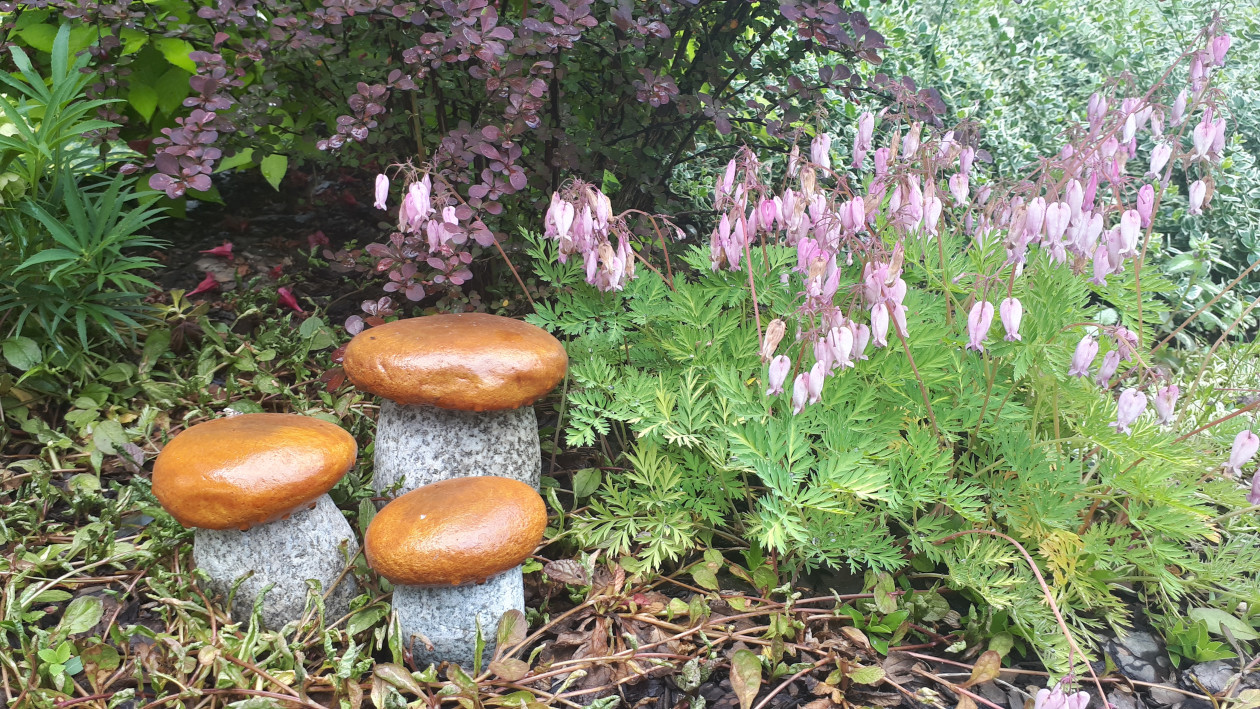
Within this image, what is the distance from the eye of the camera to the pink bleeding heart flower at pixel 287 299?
4105 mm

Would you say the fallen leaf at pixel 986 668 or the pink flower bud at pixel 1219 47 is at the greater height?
the pink flower bud at pixel 1219 47

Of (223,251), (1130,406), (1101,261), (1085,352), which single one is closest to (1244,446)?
(1130,406)

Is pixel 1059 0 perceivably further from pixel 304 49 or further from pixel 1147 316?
pixel 304 49

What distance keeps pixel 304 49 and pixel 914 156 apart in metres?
2.60

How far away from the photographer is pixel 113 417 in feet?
11.1

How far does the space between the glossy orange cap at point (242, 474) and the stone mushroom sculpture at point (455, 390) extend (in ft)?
1.24

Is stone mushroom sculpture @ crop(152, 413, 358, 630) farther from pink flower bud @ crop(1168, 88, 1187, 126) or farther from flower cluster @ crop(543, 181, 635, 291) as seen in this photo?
pink flower bud @ crop(1168, 88, 1187, 126)

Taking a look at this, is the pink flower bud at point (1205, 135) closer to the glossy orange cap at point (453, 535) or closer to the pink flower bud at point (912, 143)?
the pink flower bud at point (912, 143)

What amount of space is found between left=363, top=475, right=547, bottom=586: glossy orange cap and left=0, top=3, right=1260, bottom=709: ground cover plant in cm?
A: 28

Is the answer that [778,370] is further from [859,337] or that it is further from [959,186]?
[959,186]

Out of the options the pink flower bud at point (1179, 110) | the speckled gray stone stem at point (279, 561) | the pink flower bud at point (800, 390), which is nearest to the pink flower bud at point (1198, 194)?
the pink flower bud at point (1179, 110)

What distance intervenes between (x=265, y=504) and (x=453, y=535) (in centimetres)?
57

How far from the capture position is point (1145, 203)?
239cm

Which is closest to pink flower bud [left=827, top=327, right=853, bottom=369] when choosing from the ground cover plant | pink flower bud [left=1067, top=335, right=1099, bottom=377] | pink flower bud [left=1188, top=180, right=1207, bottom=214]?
the ground cover plant
